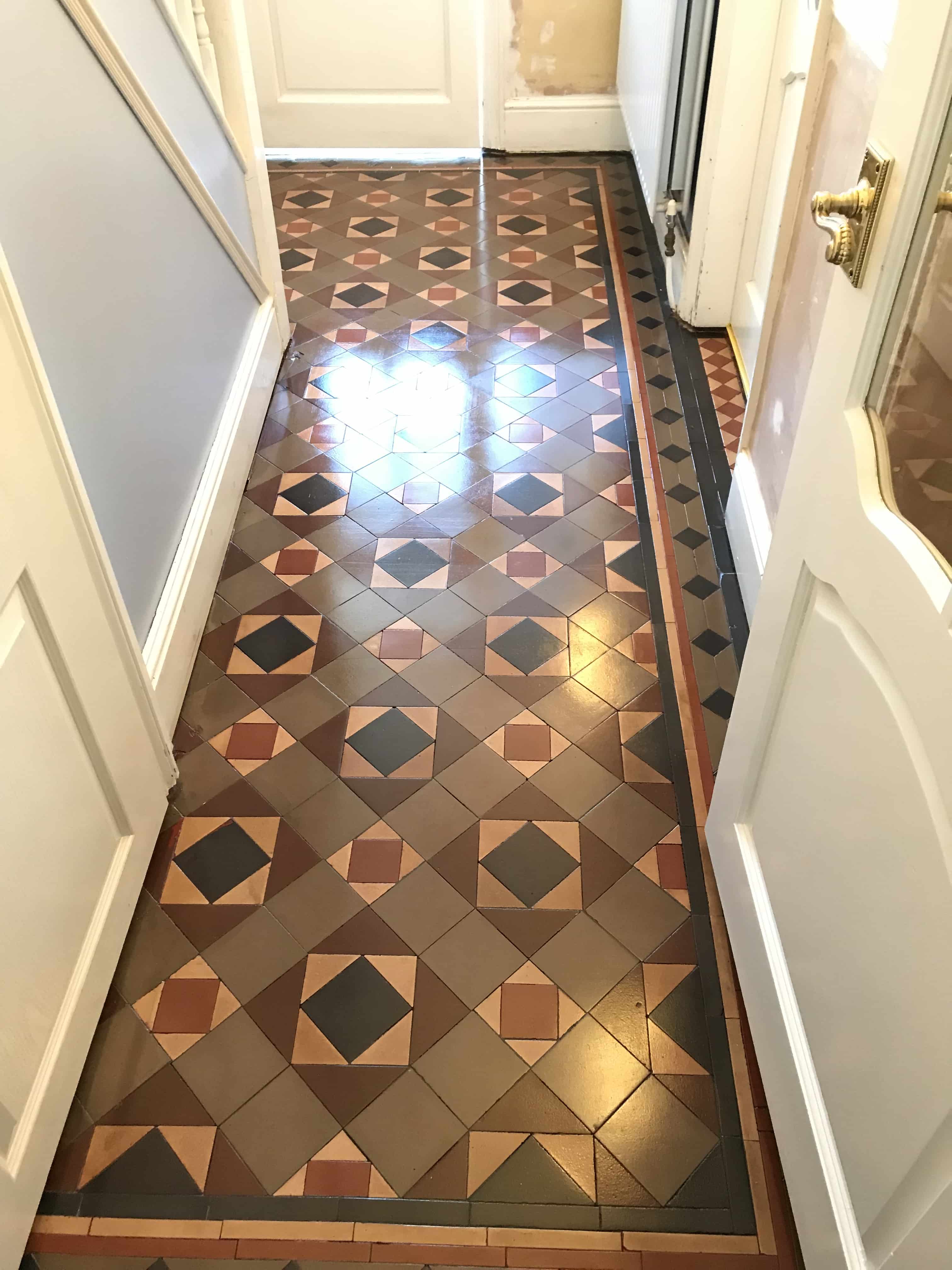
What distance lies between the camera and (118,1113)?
1.46 meters

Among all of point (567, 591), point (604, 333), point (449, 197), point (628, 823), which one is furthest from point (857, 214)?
point (449, 197)

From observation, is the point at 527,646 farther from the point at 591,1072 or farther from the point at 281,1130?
the point at 281,1130

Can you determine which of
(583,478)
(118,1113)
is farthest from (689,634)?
(118,1113)

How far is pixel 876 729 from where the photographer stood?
0.99 metres

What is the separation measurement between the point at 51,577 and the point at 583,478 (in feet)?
4.96

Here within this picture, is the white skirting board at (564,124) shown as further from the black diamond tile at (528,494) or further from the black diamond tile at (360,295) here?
the black diamond tile at (528,494)

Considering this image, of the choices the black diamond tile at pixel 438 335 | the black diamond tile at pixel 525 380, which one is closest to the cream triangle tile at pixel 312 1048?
the black diamond tile at pixel 525 380

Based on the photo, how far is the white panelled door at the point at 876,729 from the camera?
0.89 m

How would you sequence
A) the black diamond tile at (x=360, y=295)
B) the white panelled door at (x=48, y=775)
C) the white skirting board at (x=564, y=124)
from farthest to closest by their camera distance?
Result: the white skirting board at (x=564, y=124) → the black diamond tile at (x=360, y=295) → the white panelled door at (x=48, y=775)

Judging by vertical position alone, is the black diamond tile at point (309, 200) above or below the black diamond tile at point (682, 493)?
above

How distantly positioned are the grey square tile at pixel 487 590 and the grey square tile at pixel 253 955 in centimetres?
84

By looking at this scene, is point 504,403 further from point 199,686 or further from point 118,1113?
point 118,1113

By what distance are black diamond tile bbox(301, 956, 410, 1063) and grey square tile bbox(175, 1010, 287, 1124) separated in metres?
0.08

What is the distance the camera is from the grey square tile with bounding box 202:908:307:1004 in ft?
5.25
